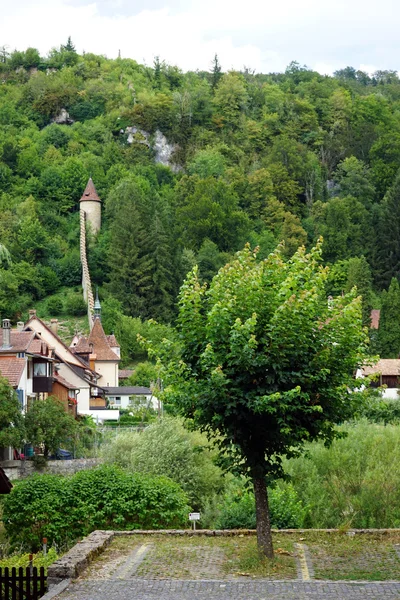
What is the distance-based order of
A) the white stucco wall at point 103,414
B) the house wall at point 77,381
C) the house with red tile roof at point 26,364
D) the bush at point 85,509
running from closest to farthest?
the bush at point 85,509 < the house with red tile roof at point 26,364 < the white stucco wall at point 103,414 < the house wall at point 77,381

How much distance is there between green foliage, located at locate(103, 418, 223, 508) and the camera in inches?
1380

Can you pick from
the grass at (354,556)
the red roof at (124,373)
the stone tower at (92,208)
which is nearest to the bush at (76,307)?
the red roof at (124,373)

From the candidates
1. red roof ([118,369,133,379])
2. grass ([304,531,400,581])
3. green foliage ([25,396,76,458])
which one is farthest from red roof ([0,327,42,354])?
grass ([304,531,400,581])

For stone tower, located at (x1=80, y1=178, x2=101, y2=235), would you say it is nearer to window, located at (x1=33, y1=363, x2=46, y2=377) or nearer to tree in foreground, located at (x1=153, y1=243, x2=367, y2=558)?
window, located at (x1=33, y1=363, x2=46, y2=377)

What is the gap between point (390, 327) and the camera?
→ 8581 cm

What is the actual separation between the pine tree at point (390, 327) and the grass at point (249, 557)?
205 ft

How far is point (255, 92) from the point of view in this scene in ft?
553

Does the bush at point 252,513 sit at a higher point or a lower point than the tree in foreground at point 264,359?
lower

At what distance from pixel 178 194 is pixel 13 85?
195 ft

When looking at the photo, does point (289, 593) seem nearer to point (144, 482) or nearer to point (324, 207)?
point (144, 482)

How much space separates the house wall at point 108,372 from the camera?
84.2 m

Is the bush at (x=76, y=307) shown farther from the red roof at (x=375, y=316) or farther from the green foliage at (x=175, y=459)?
the green foliage at (x=175, y=459)

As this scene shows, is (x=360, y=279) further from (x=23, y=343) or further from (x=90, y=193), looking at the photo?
(x=23, y=343)

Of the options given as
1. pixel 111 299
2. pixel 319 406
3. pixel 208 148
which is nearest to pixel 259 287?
pixel 319 406
